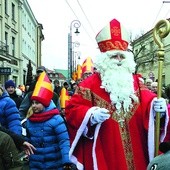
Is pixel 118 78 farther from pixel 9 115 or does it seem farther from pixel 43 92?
pixel 9 115

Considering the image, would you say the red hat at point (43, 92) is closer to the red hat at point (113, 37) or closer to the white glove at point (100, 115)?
the red hat at point (113, 37)

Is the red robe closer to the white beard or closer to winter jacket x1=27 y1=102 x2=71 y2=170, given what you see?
the white beard

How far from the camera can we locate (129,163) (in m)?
4.04

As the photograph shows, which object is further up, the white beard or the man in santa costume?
the white beard

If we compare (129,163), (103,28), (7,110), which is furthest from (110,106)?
(7,110)

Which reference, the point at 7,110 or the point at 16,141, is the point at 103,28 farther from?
the point at 7,110

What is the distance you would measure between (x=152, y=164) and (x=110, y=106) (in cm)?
124

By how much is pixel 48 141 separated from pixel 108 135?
1320 millimetres

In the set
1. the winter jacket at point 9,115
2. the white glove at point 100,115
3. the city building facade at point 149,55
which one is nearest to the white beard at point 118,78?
the white glove at point 100,115

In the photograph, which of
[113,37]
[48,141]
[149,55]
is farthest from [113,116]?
[149,55]

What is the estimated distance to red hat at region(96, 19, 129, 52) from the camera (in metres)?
4.29

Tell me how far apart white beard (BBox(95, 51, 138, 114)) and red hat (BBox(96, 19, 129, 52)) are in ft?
0.24

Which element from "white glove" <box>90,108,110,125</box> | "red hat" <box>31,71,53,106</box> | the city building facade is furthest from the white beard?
the city building facade

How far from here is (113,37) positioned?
4.29 meters
